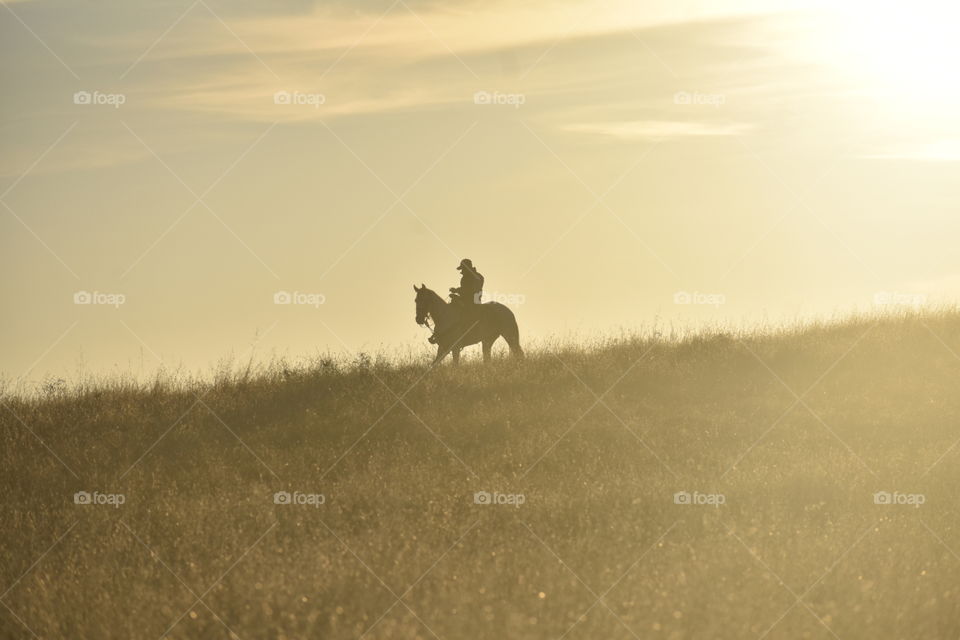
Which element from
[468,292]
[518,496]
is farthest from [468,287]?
[518,496]

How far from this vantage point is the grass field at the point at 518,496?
30.5 ft

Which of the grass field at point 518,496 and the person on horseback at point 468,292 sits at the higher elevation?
the person on horseback at point 468,292

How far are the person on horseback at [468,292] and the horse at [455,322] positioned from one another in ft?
0.18

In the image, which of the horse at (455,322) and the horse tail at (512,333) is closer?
the horse at (455,322)

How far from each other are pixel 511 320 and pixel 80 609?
42.7 feet

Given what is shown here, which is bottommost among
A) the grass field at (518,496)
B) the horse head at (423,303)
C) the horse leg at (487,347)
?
the grass field at (518,496)

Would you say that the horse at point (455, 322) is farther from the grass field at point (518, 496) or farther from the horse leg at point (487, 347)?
the grass field at point (518, 496)

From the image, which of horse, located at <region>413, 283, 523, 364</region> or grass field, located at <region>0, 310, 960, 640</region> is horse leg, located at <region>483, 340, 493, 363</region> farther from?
grass field, located at <region>0, 310, 960, 640</region>

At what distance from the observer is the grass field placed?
9289 millimetres

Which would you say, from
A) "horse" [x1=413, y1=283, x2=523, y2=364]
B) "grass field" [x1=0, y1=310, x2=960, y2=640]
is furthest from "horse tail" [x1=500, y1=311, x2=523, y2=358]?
"grass field" [x1=0, y1=310, x2=960, y2=640]

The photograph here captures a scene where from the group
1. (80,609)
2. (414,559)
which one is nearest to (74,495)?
(80,609)

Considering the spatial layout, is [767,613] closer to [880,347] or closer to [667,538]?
[667,538]

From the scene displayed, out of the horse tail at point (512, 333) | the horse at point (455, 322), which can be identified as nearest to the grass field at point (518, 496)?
the horse tail at point (512, 333)

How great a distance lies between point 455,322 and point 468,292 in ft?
2.01
